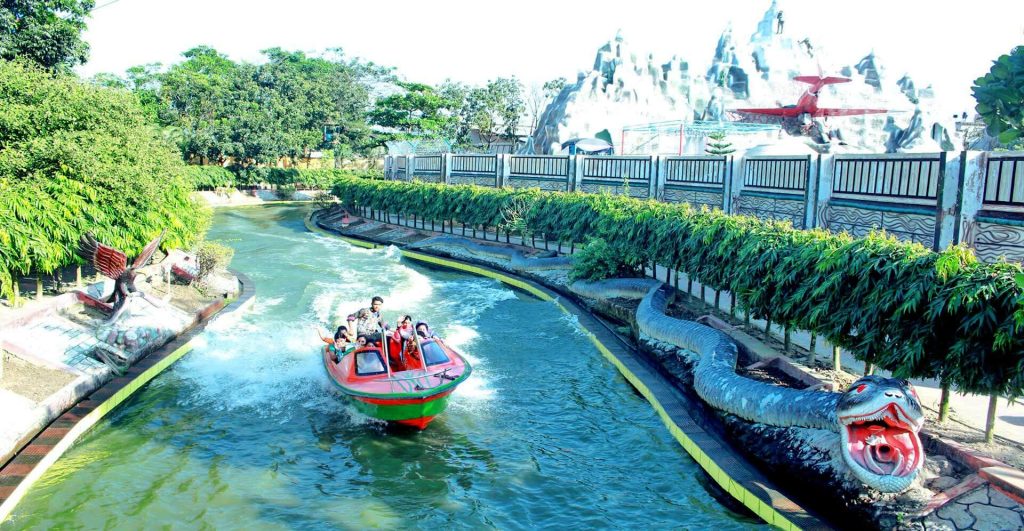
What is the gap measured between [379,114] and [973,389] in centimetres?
6527

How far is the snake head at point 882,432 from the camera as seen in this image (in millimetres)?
8258

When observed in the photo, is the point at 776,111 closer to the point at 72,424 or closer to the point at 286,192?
the point at 286,192

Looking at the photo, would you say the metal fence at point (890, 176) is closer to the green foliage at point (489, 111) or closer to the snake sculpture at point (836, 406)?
the snake sculpture at point (836, 406)

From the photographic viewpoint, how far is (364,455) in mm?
11719

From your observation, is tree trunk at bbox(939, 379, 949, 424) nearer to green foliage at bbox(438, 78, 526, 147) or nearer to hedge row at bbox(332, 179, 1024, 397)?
hedge row at bbox(332, 179, 1024, 397)

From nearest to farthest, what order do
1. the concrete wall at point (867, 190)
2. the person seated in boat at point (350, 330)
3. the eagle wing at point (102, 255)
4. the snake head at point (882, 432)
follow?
the snake head at point (882, 432)
the concrete wall at point (867, 190)
the person seated in boat at point (350, 330)
the eagle wing at point (102, 255)

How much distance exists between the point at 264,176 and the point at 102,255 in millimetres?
48001

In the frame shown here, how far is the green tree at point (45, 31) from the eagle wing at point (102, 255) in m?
9.85

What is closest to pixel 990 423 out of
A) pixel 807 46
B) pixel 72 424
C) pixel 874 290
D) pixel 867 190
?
pixel 874 290

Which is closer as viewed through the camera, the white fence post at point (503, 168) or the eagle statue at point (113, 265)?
the eagle statue at point (113, 265)

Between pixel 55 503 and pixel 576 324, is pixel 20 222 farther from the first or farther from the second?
pixel 576 324

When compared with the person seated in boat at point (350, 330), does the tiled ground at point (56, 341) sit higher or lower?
lower

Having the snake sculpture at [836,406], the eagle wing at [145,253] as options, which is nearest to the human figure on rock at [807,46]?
the snake sculpture at [836,406]

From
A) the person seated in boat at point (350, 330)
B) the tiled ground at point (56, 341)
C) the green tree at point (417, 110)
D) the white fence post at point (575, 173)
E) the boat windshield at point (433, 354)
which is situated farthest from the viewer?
the green tree at point (417, 110)
